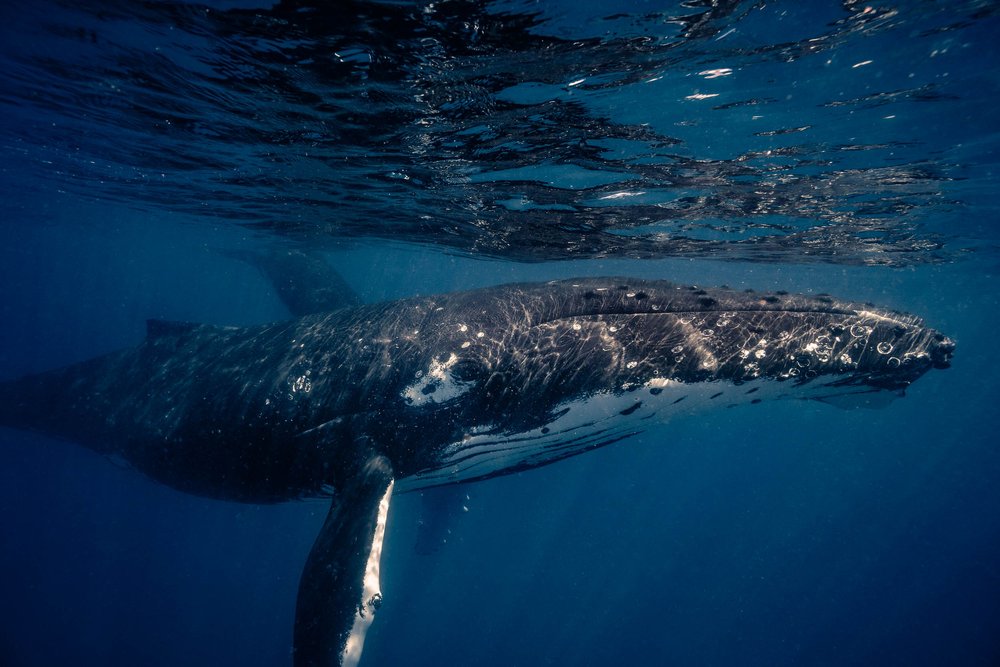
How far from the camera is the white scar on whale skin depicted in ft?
12.3

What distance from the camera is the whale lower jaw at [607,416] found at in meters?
4.52

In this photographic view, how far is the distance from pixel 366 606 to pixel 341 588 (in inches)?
9.6

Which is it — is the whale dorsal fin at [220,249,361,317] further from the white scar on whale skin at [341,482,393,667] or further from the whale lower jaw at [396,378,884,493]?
the white scar on whale skin at [341,482,393,667]

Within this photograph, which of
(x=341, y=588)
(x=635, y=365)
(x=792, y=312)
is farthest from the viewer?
(x=792, y=312)

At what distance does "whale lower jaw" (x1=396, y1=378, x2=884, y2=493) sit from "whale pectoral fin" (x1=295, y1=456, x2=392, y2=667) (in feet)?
2.79

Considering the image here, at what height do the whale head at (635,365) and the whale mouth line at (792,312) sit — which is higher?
the whale mouth line at (792,312)

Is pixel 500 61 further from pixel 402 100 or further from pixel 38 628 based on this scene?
pixel 38 628

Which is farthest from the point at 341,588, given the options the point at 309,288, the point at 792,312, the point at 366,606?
the point at 309,288

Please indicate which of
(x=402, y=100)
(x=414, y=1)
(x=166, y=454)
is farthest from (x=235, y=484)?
(x=402, y=100)

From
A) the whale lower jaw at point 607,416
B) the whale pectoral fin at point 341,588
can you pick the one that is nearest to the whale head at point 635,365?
the whale lower jaw at point 607,416

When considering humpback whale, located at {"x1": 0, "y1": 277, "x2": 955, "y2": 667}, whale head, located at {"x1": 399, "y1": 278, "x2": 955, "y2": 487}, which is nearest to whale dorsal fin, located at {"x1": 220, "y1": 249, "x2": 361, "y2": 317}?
humpback whale, located at {"x1": 0, "y1": 277, "x2": 955, "y2": 667}

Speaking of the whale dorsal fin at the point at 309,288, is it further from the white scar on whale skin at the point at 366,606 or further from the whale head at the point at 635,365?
the white scar on whale skin at the point at 366,606

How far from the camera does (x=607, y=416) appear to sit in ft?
15.2

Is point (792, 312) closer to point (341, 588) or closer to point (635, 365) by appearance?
point (635, 365)
